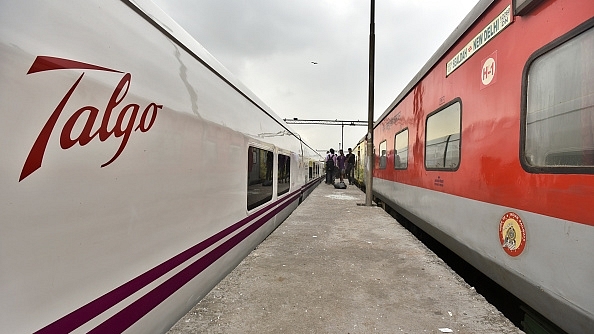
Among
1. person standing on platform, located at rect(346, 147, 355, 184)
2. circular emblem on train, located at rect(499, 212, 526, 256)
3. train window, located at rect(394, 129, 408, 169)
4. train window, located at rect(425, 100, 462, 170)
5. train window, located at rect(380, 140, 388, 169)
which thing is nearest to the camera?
circular emblem on train, located at rect(499, 212, 526, 256)

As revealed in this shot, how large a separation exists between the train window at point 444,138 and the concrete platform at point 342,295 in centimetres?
130

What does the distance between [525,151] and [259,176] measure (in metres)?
3.23

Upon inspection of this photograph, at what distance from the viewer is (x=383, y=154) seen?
9258 mm

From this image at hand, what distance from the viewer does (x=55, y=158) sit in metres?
1.27

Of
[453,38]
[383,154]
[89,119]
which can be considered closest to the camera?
[89,119]

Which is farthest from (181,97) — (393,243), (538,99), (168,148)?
(393,243)

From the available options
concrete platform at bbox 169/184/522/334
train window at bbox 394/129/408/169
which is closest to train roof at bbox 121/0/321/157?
concrete platform at bbox 169/184/522/334

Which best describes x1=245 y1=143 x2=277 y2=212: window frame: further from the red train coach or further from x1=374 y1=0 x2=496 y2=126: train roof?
x1=374 y1=0 x2=496 y2=126: train roof

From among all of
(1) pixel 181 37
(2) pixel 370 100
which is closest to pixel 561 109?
(1) pixel 181 37

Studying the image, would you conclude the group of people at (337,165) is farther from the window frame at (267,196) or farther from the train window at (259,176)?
the train window at (259,176)

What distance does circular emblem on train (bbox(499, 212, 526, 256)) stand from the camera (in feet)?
7.59

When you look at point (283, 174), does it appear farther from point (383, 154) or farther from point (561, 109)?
point (561, 109)

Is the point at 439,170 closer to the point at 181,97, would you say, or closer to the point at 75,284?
the point at 181,97

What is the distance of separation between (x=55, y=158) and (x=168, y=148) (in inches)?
32.2
